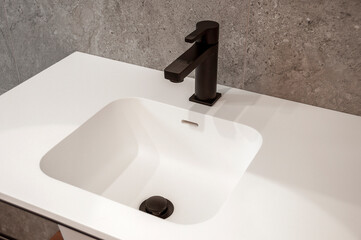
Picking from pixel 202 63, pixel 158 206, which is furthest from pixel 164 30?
pixel 158 206

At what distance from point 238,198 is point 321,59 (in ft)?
1.37

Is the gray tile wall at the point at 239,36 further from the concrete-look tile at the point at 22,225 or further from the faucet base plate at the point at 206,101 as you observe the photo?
the concrete-look tile at the point at 22,225

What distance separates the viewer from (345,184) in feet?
2.79

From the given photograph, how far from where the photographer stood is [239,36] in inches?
42.6

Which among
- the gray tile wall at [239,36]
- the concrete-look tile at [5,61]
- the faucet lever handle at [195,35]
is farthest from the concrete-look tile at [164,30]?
the concrete-look tile at [5,61]

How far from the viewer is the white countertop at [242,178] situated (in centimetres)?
75

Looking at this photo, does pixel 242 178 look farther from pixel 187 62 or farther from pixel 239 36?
pixel 239 36

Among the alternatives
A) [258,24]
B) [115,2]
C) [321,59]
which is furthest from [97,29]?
[321,59]

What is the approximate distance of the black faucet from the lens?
90 cm

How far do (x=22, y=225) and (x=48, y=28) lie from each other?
62 cm

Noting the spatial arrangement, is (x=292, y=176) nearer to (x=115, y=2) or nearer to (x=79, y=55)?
(x=115, y=2)

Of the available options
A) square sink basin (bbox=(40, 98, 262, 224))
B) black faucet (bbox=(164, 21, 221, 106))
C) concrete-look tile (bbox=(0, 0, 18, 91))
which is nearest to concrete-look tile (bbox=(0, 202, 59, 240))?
square sink basin (bbox=(40, 98, 262, 224))

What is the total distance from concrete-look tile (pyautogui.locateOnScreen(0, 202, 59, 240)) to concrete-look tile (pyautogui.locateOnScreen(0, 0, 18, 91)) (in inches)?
18.3

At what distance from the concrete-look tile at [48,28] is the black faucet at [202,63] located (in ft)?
1.24
